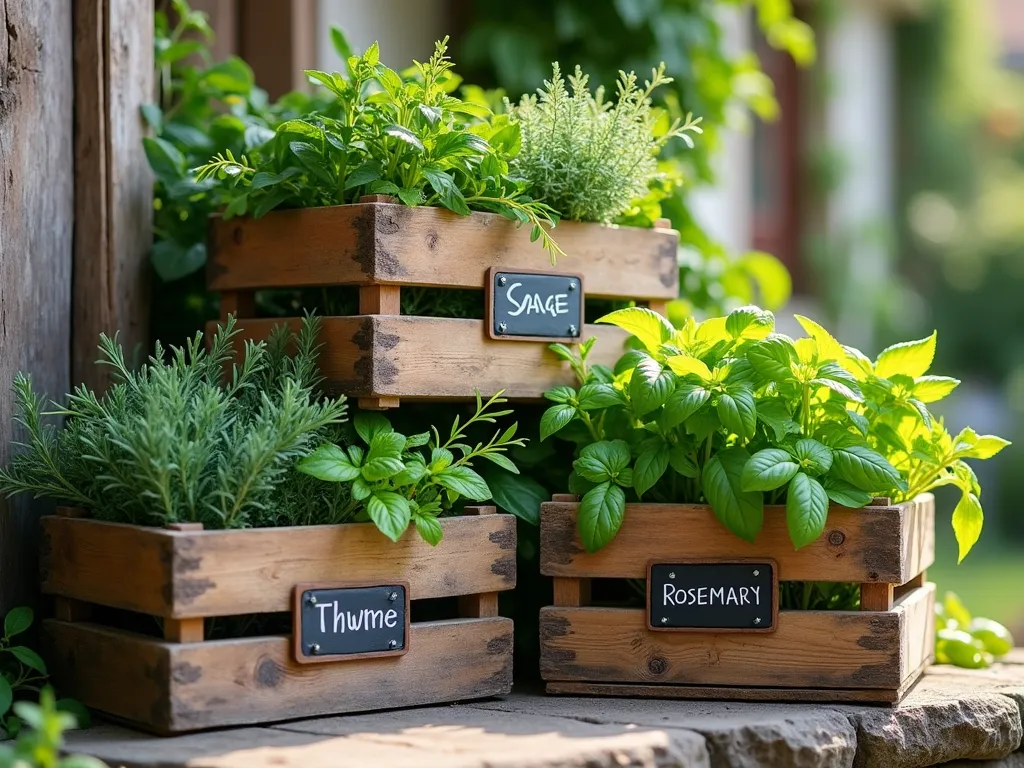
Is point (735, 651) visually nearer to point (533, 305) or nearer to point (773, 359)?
point (773, 359)

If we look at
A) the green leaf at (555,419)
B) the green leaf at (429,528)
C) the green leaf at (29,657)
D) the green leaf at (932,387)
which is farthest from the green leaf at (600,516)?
the green leaf at (29,657)

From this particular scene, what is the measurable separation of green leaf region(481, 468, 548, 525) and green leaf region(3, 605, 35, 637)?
70 cm

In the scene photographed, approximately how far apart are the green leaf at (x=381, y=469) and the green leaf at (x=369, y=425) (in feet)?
0.24

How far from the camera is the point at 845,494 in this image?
1.70 metres

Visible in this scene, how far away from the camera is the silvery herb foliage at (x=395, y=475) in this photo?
1.60 m

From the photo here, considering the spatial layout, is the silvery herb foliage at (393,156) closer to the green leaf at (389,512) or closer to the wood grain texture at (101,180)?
the wood grain texture at (101,180)

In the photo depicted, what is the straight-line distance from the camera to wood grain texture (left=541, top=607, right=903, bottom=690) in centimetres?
173

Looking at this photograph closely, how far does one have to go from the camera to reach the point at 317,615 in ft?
5.29

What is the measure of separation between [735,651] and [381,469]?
1.93 feet

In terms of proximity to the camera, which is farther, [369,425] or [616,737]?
[369,425]

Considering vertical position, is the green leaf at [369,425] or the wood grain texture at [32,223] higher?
the wood grain texture at [32,223]

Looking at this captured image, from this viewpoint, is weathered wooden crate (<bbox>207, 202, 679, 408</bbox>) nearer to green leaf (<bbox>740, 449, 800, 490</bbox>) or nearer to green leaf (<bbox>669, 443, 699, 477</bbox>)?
green leaf (<bbox>669, 443, 699, 477</bbox>)

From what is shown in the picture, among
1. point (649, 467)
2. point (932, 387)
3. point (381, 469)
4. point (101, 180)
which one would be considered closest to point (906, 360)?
point (932, 387)

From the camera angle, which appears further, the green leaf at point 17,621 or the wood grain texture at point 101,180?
the wood grain texture at point 101,180
